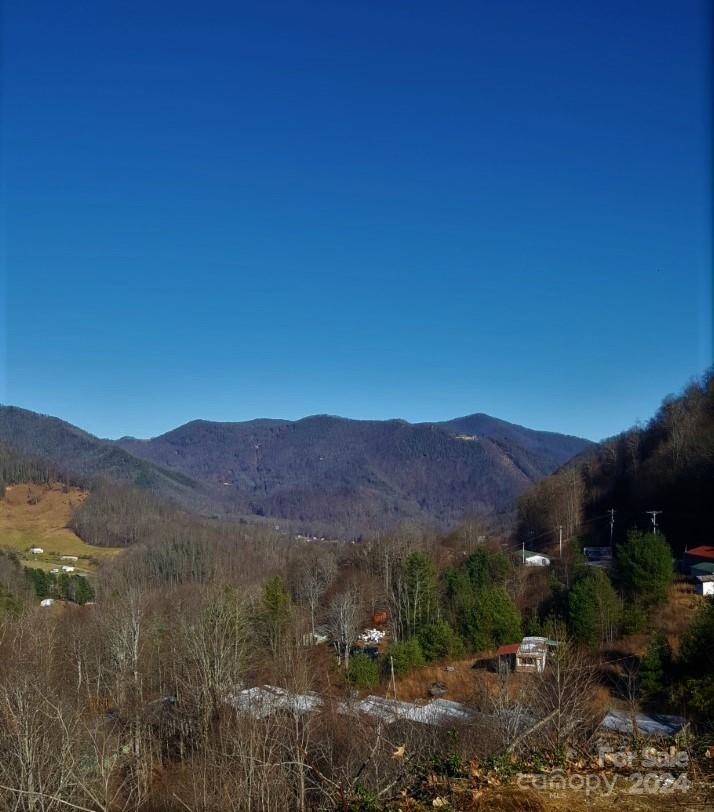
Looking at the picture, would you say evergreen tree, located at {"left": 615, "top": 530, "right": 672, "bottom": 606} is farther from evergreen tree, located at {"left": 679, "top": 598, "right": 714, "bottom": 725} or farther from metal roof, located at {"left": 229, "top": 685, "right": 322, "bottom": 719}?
metal roof, located at {"left": 229, "top": 685, "right": 322, "bottom": 719}

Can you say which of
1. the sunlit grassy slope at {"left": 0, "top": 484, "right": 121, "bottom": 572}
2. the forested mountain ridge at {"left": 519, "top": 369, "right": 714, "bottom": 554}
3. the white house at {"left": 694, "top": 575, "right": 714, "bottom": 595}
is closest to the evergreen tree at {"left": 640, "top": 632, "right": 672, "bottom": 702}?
the white house at {"left": 694, "top": 575, "right": 714, "bottom": 595}

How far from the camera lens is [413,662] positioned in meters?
25.1

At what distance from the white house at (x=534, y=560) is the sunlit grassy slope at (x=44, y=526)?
41.1m

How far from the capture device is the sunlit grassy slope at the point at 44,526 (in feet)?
221

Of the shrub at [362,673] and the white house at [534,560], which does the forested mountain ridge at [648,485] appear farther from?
the shrub at [362,673]

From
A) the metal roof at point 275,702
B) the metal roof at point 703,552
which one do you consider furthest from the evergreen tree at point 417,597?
the metal roof at point 275,702

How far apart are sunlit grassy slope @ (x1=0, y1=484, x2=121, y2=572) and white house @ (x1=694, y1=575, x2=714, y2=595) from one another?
51377mm

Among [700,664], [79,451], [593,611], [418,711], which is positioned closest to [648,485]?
[593,611]

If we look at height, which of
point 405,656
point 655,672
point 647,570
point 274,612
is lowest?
point 405,656

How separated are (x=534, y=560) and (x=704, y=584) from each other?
533 inches

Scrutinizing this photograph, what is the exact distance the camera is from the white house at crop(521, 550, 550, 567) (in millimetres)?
40719

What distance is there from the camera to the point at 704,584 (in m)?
28.8

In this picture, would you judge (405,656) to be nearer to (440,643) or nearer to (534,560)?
(440,643)

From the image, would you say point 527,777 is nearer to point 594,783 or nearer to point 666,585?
point 594,783
